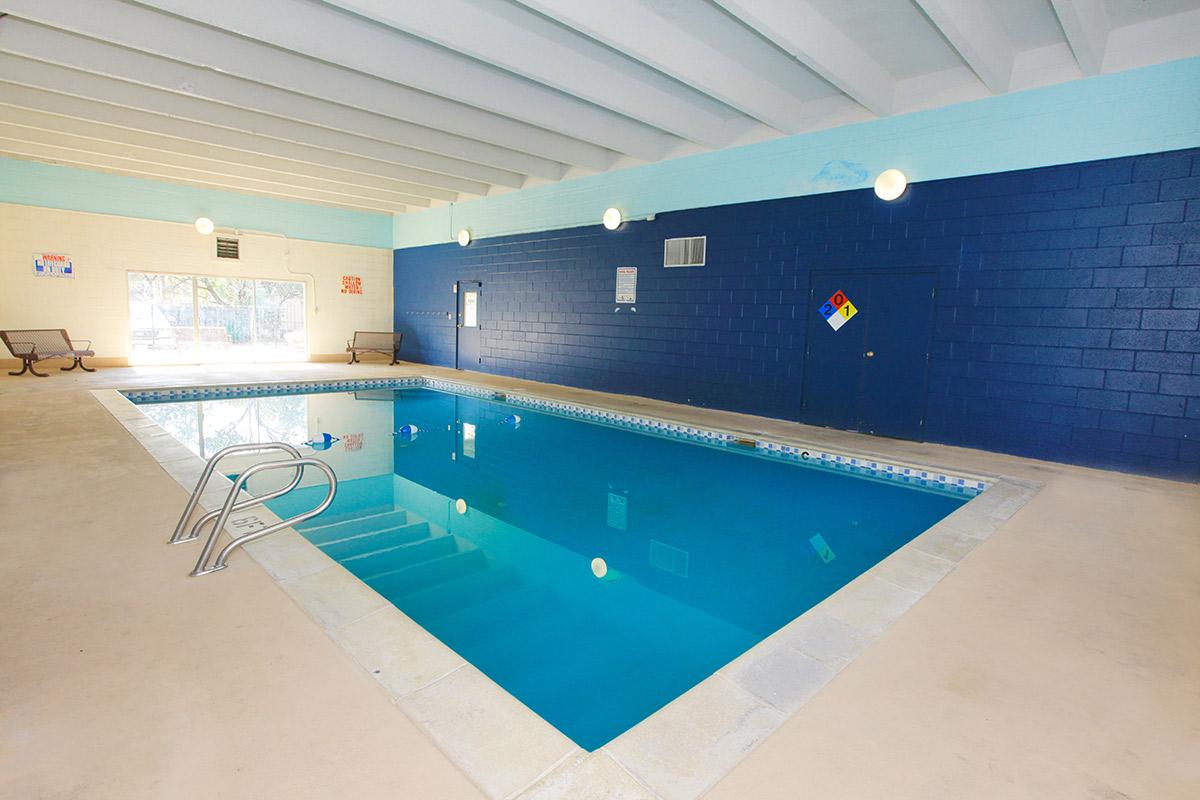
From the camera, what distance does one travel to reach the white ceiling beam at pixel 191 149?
5.87m

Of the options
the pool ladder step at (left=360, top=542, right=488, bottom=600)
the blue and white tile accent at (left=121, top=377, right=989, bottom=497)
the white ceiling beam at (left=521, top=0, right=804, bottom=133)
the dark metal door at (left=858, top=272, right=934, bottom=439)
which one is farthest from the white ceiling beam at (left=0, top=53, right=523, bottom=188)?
the dark metal door at (left=858, top=272, right=934, bottom=439)

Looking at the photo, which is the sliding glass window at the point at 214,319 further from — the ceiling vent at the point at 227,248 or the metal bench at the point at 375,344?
the metal bench at the point at 375,344

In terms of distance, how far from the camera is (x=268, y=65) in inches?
180

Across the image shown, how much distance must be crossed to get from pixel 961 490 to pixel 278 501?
4430 millimetres

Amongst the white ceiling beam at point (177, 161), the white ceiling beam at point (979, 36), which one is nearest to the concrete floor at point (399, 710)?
the white ceiling beam at point (979, 36)

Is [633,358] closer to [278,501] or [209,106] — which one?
[278,501]

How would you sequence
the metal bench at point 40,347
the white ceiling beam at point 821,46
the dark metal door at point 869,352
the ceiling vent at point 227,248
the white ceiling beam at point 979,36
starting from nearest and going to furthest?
the white ceiling beam at point 979,36 < the white ceiling beam at point 821,46 < the dark metal door at point 869,352 < the metal bench at point 40,347 < the ceiling vent at point 227,248

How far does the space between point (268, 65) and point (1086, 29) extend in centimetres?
566

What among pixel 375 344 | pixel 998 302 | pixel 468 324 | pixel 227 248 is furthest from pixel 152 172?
→ pixel 998 302

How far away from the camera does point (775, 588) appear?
2.73 meters

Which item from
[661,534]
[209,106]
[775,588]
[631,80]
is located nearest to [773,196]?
[631,80]

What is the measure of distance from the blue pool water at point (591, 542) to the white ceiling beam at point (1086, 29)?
9.56 feet

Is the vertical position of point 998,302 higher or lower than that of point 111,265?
lower

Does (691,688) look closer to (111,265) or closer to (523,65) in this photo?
(523,65)
